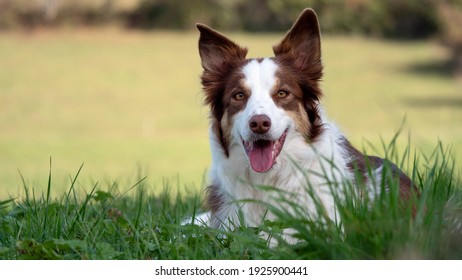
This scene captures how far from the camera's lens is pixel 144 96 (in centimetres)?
4366

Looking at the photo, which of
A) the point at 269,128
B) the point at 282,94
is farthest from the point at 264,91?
the point at 269,128

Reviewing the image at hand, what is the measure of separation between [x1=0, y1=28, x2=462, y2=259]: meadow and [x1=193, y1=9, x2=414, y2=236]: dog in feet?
1.03

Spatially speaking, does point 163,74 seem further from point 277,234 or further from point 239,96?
point 277,234

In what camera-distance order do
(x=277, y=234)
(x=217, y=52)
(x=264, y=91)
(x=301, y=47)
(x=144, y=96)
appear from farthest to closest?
1. (x=144, y=96)
2. (x=217, y=52)
3. (x=301, y=47)
4. (x=264, y=91)
5. (x=277, y=234)

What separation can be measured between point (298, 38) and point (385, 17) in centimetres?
5724

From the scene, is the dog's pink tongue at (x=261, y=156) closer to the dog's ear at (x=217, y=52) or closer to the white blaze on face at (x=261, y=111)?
the white blaze on face at (x=261, y=111)

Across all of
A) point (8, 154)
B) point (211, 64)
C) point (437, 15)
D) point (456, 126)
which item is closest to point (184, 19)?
point (437, 15)

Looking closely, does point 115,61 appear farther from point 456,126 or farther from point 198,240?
point 198,240

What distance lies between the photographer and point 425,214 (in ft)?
13.9

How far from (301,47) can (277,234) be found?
181 cm

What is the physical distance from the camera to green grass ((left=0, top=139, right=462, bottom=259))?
3.96m

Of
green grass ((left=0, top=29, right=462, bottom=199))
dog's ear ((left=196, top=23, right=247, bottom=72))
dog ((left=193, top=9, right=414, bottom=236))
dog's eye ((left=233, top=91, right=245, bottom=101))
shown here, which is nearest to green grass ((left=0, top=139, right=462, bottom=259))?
dog ((left=193, top=9, right=414, bottom=236))

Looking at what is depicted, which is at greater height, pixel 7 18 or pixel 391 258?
pixel 7 18

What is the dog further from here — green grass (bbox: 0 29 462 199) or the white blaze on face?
green grass (bbox: 0 29 462 199)
